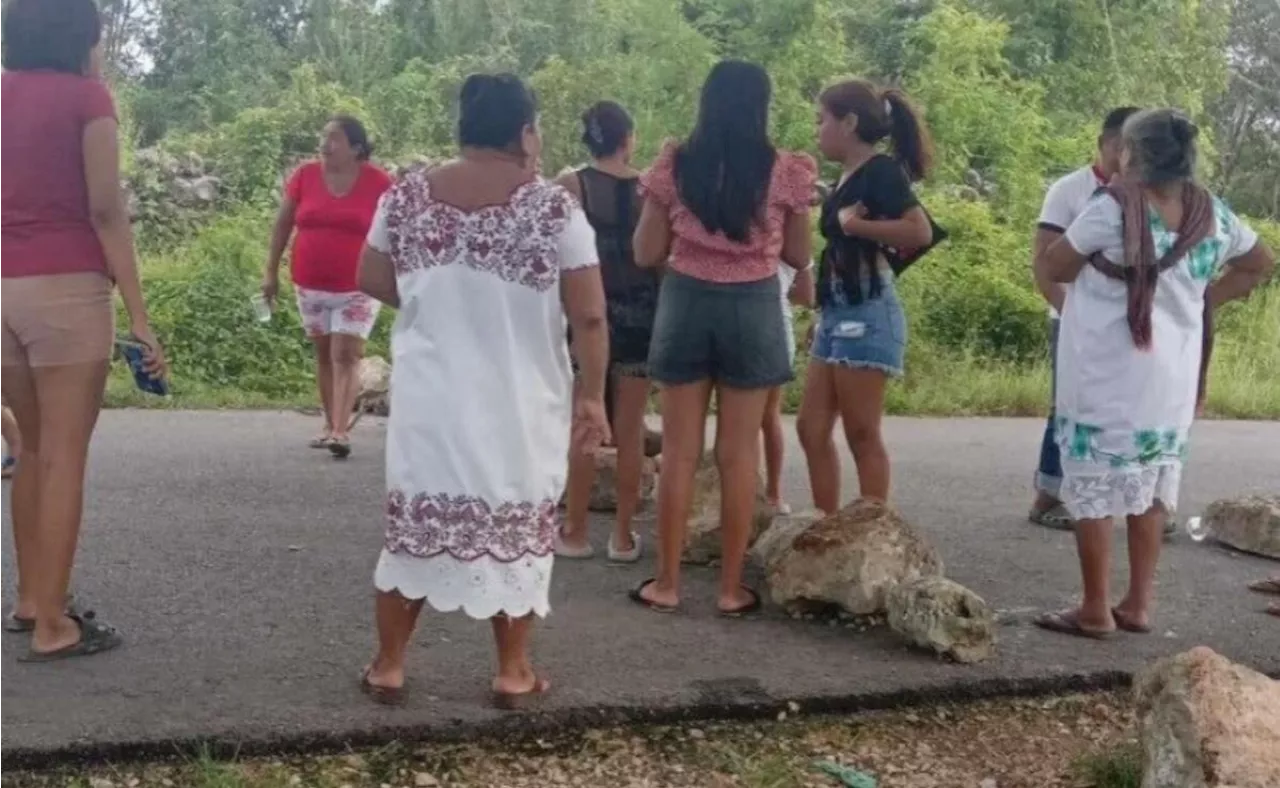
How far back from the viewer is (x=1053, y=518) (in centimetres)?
660

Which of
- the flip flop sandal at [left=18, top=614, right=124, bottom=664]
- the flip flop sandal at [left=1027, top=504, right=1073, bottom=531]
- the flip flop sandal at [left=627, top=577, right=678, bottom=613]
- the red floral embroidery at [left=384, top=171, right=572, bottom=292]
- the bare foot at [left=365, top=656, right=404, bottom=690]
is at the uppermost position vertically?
the red floral embroidery at [left=384, top=171, right=572, bottom=292]

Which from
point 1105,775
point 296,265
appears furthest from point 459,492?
point 296,265

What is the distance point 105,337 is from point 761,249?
1939 mm

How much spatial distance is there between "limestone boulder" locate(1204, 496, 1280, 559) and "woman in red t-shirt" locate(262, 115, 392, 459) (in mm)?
3990

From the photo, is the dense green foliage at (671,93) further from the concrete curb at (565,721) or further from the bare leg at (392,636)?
the concrete curb at (565,721)

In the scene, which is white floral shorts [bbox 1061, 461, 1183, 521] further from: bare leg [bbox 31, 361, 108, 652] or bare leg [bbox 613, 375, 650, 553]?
bare leg [bbox 31, 361, 108, 652]

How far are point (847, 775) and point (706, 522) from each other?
6.42ft

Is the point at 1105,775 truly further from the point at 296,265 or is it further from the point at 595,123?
the point at 296,265

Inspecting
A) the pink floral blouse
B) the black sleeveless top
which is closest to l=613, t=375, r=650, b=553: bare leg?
the black sleeveless top

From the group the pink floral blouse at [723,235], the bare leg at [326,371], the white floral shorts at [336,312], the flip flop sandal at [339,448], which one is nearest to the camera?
the pink floral blouse at [723,235]

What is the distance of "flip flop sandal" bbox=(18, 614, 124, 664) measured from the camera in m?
4.09

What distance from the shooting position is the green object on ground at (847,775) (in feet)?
12.0

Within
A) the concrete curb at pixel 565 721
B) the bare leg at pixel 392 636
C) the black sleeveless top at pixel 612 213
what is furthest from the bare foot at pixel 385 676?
the black sleeveless top at pixel 612 213

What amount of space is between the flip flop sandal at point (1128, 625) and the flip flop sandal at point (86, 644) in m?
3.08
